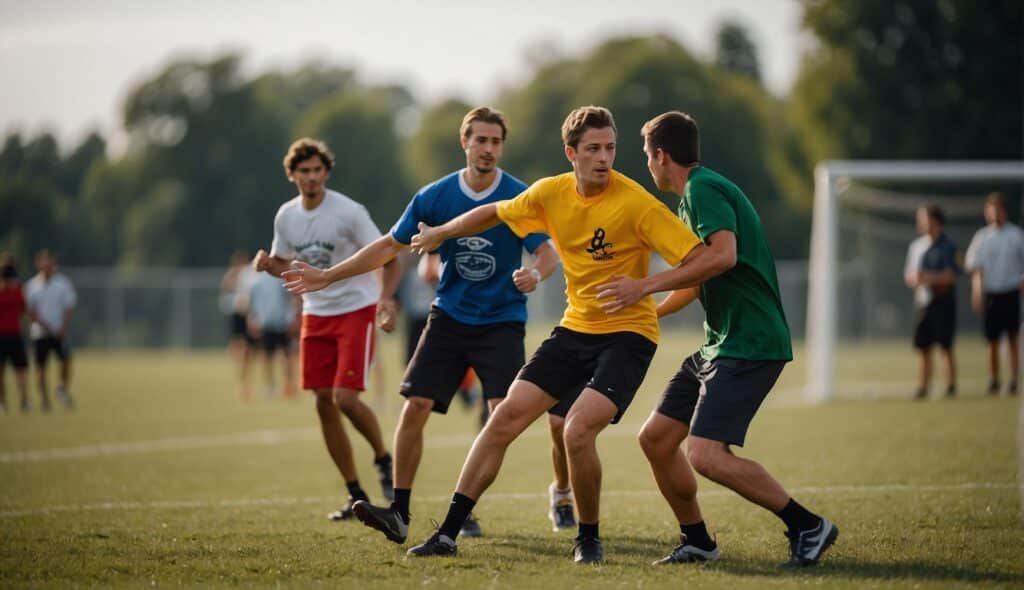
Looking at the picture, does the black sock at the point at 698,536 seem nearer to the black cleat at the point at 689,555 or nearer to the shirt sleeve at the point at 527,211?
the black cleat at the point at 689,555

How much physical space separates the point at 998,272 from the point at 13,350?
15348mm

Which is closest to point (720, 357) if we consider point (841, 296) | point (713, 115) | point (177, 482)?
point (177, 482)

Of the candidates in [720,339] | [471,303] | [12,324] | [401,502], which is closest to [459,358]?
[471,303]

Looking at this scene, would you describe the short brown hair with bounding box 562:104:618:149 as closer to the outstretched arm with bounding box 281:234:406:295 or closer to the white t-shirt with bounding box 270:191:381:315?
the outstretched arm with bounding box 281:234:406:295

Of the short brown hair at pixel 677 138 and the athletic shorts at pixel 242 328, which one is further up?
the short brown hair at pixel 677 138

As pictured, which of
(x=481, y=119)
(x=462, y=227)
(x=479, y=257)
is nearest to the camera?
(x=462, y=227)

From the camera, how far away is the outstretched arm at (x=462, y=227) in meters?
7.16

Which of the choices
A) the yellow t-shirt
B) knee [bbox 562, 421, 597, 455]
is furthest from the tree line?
knee [bbox 562, 421, 597, 455]

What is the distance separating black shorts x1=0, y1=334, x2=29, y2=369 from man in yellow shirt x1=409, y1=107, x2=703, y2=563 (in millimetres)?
15670

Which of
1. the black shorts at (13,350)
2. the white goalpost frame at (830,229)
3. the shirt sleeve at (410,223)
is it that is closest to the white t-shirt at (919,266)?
the white goalpost frame at (830,229)

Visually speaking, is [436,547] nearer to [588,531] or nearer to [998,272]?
[588,531]

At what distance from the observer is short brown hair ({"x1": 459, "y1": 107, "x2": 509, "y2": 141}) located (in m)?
7.83

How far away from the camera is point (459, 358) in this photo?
8086 mm

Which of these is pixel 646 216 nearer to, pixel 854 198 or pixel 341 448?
pixel 341 448
